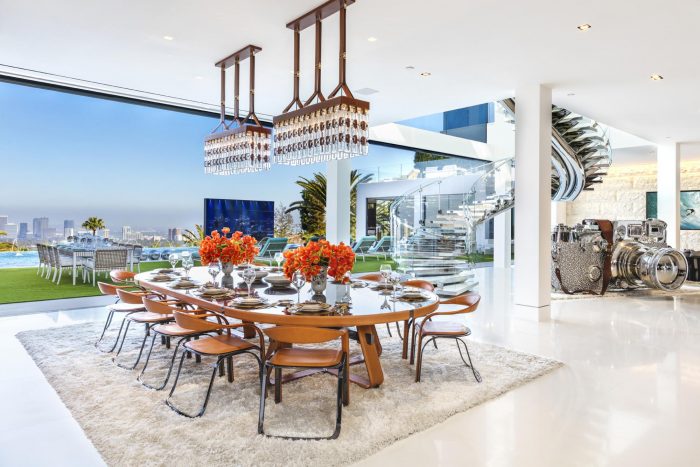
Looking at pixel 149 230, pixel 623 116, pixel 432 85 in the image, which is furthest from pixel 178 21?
pixel 149 230

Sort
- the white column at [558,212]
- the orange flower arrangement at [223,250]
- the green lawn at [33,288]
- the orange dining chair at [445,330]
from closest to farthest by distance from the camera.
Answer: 1. the orange dining chair at [445,330]
2. the orange flower arrangement at [223,250]
3. the green lawn at [33,288]
4. the white column at [558,212]

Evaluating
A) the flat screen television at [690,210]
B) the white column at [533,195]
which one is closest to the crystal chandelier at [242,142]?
the white column at [533,195]

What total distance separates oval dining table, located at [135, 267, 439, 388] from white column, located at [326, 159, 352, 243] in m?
4.75

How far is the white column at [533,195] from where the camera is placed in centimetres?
660

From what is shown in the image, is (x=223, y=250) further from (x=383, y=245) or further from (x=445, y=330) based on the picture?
(x=383, y=245)

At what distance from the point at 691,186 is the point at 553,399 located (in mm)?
13494

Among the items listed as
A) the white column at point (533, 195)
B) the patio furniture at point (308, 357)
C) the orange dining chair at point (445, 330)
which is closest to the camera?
the patio furniture at point (308, 357)

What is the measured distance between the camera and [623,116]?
859cm

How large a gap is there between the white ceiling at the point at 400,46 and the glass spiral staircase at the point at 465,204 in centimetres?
143

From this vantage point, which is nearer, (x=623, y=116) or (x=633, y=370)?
(x=633, y=370)

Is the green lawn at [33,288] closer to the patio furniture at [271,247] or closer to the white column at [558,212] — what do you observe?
the patio furniture at [271,247]

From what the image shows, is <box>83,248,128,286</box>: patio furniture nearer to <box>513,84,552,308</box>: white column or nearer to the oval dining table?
the oval dining table

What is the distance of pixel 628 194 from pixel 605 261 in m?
6.96

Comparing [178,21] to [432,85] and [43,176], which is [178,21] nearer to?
[432,85]
